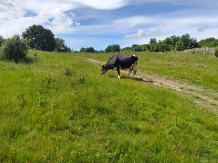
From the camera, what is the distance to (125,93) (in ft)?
32.2

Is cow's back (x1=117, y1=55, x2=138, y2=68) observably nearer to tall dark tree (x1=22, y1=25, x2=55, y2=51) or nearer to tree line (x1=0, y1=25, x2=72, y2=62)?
tree line (x1=0, y1=25, x2=72, y2=62)

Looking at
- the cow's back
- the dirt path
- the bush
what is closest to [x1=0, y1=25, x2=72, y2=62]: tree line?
the bush

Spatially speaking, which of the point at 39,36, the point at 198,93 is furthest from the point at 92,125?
the point at 39,36

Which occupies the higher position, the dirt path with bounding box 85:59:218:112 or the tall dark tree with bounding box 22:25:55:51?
the tall dark tree with bounding box 22:25:55:51

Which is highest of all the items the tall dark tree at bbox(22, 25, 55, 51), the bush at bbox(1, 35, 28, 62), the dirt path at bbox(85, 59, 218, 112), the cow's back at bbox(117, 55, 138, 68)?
the tall dark tree at bbox(22, 25, 55, 51)

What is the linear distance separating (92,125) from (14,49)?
13.3 meters

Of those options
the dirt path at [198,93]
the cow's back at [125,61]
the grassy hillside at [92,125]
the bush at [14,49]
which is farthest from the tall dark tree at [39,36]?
the grassy hillside at [92,125]

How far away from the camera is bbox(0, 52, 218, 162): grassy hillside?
5824 mm

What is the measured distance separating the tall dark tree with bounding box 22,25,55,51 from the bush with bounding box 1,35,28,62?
77.7 m

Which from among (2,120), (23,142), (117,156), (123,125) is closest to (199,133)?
(123,125)

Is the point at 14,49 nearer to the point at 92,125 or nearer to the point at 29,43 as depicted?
the point at 29,43

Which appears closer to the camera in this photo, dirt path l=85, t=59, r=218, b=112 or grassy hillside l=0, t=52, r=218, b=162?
grassy hillside l=0, t=52, r=218, b=162

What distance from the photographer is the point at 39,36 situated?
92188 mm

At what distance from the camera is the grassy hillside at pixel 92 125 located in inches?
229
